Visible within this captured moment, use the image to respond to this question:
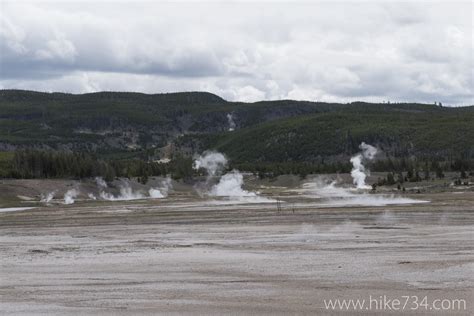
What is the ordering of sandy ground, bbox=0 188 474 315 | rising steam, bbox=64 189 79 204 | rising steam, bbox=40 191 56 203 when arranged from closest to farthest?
sandy ground, bbox=0 188 474 315, rising steam, bbox=64 189 79 204, rising steam, bbox=40 191 56 203

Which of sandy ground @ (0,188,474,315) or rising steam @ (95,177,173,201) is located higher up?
sandy ground @ (0,188,474,315)

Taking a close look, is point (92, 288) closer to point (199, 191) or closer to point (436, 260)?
point (436, 260)

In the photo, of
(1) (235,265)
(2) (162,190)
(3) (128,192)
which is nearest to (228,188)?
(2) (162,190)

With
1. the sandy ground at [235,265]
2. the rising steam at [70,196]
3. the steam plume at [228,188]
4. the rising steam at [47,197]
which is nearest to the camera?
the sandy ground at [235,265]

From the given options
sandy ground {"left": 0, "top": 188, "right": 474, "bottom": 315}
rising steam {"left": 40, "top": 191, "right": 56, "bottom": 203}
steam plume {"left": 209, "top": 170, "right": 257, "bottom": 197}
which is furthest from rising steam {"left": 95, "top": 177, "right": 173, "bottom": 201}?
sandy ground {"left": 0, "top": 188, "right": 474, "bottom": 315}

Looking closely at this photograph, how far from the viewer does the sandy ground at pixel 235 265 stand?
66.1 ft

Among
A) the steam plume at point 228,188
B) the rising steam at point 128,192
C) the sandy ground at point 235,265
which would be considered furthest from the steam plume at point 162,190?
A: the sandy ground at point 235,265

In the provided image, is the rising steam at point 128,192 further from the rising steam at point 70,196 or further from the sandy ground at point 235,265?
the sandy ground at point 235,265

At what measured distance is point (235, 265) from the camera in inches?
1049

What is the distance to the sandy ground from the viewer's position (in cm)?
2014

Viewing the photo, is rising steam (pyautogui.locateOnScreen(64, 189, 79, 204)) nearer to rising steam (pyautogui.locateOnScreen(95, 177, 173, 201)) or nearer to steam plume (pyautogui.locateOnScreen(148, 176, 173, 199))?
rising steam (pyautogui.locateOnScreen(95, 177, 173, 201))

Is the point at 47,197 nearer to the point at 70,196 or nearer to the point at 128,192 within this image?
the point at 70,196

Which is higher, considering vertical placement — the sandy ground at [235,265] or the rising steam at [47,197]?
the sandy ground at [235,265]

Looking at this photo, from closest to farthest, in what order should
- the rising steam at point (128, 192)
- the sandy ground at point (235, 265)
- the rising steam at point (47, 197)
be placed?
the sandy ground at point (235, 265), the rising steam at point (47, 197), the rising steam at point (128, 192)
